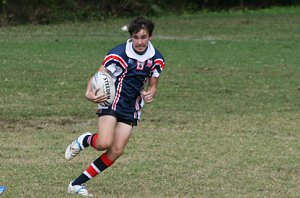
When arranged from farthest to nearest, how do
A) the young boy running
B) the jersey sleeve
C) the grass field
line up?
the grass field, the jersey sleeve, the young boy running

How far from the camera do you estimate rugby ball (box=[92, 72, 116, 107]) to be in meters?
6.59

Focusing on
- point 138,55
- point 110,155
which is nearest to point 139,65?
point 138,55

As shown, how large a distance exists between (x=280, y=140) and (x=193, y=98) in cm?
311

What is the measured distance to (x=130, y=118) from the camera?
6.83 meters

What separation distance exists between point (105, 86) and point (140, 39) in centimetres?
47

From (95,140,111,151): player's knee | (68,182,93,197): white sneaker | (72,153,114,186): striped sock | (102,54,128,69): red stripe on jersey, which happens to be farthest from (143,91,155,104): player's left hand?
→ (68,182,93,197): white sneaker

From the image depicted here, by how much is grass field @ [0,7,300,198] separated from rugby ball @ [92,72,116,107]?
0.74m

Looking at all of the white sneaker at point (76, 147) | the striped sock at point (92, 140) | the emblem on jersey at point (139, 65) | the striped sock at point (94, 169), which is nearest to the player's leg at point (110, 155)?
the striped sock at point (94, 169)

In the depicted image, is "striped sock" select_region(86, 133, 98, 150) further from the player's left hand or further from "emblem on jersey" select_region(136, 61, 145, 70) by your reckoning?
"emblem on jersey" select_region(136, 61, 145, 70)

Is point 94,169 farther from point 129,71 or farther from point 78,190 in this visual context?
point 129,71

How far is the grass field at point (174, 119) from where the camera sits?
285 inches

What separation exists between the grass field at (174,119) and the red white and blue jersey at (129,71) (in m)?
0.67

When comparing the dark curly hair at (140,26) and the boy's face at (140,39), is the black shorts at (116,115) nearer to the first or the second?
the boy's face at (140,39)

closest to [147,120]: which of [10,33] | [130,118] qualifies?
[130,118]
